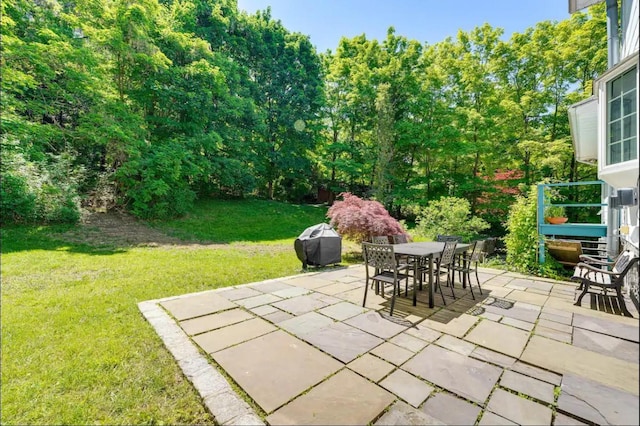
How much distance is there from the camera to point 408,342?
283cm

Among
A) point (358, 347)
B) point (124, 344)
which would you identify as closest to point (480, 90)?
point (358, 347)

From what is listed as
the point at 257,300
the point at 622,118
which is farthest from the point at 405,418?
the point at 622,118

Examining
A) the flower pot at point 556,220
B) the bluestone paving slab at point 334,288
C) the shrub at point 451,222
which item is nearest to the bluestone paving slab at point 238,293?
the bluestone paving slab at point 334,288

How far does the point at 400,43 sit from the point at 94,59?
625 inches

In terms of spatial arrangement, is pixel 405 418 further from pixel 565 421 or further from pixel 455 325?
pixel 455 325

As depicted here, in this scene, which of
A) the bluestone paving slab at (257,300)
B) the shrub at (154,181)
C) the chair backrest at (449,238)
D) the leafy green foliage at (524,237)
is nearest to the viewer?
the bluestone paving slab at (257,300)

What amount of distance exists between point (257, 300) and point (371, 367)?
2.21m

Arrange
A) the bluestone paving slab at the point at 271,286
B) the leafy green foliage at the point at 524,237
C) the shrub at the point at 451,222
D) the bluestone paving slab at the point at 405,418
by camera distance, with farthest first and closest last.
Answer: the shrub at the point at 451,222 < the leafy green foliage at the point at 524,237 < the bluestone paving slab at the point at 271,286 < the bluestone paving slab at the point at 405,418

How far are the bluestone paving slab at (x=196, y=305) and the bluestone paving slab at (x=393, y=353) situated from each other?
6.99 feet

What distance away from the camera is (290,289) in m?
4.71

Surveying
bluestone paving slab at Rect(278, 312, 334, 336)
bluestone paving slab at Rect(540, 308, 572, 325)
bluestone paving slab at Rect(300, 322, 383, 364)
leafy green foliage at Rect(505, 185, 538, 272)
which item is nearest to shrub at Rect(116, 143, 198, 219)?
bluestone paving slab at Rect(278, 312, 334, 336)

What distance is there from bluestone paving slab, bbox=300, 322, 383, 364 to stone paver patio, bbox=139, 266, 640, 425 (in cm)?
1

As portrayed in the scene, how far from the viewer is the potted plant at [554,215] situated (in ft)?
20.1

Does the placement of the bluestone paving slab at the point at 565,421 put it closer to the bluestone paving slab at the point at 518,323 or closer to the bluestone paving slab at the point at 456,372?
the bluestone paving slab at the point at 456,372
